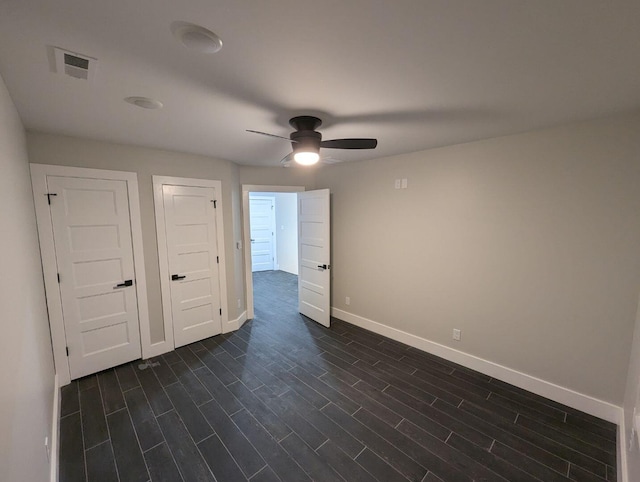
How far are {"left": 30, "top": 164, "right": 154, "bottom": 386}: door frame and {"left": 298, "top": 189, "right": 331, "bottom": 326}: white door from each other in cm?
219

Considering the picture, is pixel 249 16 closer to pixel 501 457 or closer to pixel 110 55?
pixel 110 55

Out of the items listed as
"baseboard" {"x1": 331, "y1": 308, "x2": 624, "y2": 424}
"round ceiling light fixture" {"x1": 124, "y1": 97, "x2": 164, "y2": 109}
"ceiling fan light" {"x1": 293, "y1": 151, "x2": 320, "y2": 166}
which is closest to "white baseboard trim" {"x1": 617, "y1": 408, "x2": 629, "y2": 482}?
"baseboard" {"x1": 331, "y1": 308, "x2": 624, "y2": 424}

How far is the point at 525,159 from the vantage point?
2.43 meters

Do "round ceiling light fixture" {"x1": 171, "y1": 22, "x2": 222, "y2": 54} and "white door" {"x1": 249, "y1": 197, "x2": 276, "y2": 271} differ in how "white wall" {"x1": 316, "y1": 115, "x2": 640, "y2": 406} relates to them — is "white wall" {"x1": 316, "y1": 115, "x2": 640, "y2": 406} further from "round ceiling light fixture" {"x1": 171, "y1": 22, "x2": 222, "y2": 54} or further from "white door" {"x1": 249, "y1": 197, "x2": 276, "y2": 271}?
"white door" {"x1": 249, "y1": 197, "x2": 276, "y2": 271}

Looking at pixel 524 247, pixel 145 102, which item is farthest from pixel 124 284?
pixel 524 247

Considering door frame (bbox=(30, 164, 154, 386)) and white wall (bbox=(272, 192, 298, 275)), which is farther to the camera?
white wall (bbox=(272, 192, 298, 275))

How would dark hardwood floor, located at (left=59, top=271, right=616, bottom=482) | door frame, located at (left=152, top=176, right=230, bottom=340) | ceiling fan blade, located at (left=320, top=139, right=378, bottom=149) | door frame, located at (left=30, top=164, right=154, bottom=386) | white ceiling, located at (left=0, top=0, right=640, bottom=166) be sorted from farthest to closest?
door frame, located at (left=152, top=176, right=230, bottom=340)
door frame, located at (left=30, top=164, right=154, bottom=386)
ceiling fan blade, located at (left=320, top=139, right=378, bottom=149)
dark hardwood floor, located at (left=59, top=271, right=616, bottom=482)
white ceiling, located at (left=0, top=0, right=640, bottom=166)

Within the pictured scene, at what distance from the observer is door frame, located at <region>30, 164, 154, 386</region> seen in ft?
7.95

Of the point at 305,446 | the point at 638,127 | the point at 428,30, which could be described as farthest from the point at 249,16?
the point at 638,127

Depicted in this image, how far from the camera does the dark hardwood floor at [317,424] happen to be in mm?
1788

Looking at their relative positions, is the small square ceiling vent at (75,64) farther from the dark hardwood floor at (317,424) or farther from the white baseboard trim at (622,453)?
the white baseboard trim at (622,453)

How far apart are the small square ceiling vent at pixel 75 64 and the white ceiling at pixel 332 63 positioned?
0.13 ft

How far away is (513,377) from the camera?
264 centimetres

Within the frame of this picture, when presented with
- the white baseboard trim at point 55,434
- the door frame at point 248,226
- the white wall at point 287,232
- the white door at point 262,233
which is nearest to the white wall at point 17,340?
the white baseboard trim at point 55,434
